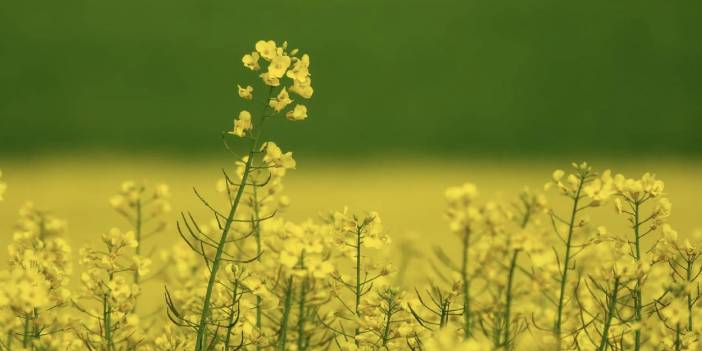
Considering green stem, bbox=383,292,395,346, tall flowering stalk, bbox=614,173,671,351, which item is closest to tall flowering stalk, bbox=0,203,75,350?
green stem, bbox=383,292,395,346

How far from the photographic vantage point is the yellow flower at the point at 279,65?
120cm

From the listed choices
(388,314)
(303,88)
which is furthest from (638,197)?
(303,88)

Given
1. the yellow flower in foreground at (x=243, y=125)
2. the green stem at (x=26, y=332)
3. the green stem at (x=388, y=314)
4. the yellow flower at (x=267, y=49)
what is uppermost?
the yellow flower at (x=267, y=49)

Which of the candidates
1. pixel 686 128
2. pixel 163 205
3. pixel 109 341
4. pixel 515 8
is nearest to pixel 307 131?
pixel 515 8

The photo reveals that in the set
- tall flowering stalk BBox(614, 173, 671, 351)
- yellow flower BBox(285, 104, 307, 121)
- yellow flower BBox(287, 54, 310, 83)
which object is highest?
yellow flower BBox(287, 54, 310, 83)

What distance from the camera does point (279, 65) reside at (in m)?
1.21

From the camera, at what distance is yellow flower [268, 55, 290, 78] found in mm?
1203

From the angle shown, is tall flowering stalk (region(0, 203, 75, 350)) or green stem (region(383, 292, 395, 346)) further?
green stem (region(383, 292, 395, 346))

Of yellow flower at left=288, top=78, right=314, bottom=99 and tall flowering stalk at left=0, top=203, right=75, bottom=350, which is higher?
yellow flower at left=288, top=78, right=314, bottom=99

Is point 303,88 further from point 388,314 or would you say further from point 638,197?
point 638,197

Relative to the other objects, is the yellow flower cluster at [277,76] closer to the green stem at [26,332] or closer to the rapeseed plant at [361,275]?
the rapeseed plant at [361,275]

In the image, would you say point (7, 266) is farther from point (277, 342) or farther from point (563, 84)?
point (563, 84)

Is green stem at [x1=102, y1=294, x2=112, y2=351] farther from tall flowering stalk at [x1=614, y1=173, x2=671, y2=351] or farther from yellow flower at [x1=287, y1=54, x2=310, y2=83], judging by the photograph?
tall flowering stalk at [x1=614, y1=173, x2=671, y2=351]

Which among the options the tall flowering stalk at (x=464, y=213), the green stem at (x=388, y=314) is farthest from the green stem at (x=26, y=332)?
the tall flowering stalk at (x=464, y=213)
